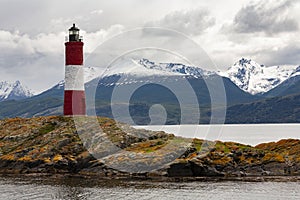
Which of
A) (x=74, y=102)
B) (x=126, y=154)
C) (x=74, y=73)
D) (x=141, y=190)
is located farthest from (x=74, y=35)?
(x=141, y=190)

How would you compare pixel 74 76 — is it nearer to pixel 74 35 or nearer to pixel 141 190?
pixel 74 35

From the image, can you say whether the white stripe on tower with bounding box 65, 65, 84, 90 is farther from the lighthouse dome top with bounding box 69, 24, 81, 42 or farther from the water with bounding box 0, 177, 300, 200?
the water with bounding box 0, 177, 300, 200

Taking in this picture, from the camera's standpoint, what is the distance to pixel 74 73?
257 ft

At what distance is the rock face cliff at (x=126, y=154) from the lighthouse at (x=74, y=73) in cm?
264

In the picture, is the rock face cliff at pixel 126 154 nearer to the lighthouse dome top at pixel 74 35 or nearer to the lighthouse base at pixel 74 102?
the lighthouse base at pixel 74 102

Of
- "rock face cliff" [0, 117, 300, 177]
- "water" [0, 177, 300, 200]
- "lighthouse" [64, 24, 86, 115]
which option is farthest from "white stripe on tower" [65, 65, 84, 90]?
"water" [0, 177, 300, 200]

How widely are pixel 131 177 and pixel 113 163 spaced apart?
3.99 m

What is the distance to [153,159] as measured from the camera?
6347 cm

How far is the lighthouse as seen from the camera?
7775 cm

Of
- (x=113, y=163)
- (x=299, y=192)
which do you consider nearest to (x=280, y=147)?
(x=299, y=192)

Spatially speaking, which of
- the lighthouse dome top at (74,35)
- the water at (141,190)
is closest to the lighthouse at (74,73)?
the lighthouse dome top at (74,35)

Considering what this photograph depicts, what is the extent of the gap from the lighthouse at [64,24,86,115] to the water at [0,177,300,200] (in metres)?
20.8

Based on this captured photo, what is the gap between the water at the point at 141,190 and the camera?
49.4 metres

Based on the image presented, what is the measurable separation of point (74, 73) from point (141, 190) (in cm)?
3237
